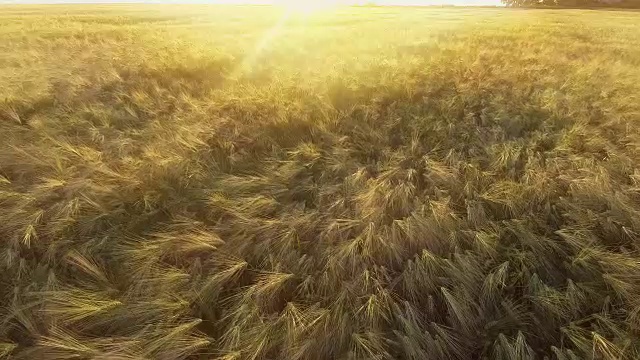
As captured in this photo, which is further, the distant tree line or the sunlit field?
the distant tree line

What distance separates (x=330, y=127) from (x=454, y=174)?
6.03ft

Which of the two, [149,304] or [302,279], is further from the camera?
[302,279]

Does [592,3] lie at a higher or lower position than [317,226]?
lower

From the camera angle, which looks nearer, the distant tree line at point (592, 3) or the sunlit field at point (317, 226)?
the sunlit field at point (317, 226)

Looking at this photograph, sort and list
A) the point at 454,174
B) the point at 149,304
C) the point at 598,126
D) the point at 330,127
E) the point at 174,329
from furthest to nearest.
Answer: the point at 330,127, the point at 598,126, the point at 454,174, the point at 149,304, the point at 174,329

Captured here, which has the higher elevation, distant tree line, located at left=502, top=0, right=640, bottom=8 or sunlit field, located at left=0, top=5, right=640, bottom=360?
sunlit field, located at left=0, top=5, right=640, bottom=360

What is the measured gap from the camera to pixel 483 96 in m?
6.27

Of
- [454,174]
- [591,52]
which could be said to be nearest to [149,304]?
[454,174]

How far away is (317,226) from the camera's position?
3.19 metres

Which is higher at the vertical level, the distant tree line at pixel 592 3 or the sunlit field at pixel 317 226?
the sunlit field at pixel 317 226

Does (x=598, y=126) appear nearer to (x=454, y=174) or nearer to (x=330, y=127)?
(x=454, y=174)

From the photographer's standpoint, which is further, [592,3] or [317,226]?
[592,3]

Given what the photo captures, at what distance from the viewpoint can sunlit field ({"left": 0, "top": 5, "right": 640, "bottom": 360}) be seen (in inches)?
89.8

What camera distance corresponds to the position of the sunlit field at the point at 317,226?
2.28 m
